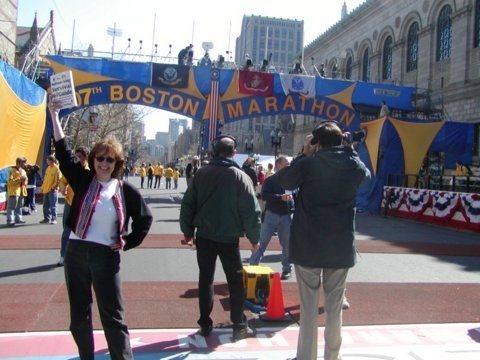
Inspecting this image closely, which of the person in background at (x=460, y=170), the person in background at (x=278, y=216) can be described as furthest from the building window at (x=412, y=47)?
the person in background at (x=278, y=216)

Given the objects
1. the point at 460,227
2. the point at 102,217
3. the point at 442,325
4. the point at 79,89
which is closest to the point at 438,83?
the point at 460,227

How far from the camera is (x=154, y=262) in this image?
9055mm

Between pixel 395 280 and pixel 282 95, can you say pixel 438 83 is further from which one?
pixel 395 280

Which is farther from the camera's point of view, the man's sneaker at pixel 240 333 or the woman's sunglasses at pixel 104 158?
the man's sneaker at pixel 240 333

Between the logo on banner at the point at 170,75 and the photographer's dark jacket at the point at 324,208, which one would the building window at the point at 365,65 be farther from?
the photographer's dark jacket at the point at 324,208

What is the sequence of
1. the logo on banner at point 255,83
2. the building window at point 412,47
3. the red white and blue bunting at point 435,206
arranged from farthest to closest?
the building window at point 412,47, the logo on banner at point 255,83, the red white and blue bunting at point 435,206

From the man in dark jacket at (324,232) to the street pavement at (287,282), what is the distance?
67 centimetres

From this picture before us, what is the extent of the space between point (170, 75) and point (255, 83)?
12.4ft

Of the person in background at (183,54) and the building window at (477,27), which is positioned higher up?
the building window at (477,27)

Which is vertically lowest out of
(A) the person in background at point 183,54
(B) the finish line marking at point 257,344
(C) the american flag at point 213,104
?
(B) the finish line marking at point 257,344

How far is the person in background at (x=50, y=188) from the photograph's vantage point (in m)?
13.2

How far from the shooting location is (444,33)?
3167 centimetres

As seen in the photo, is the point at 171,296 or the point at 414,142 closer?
the point at 171,296

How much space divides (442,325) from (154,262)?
498cm
